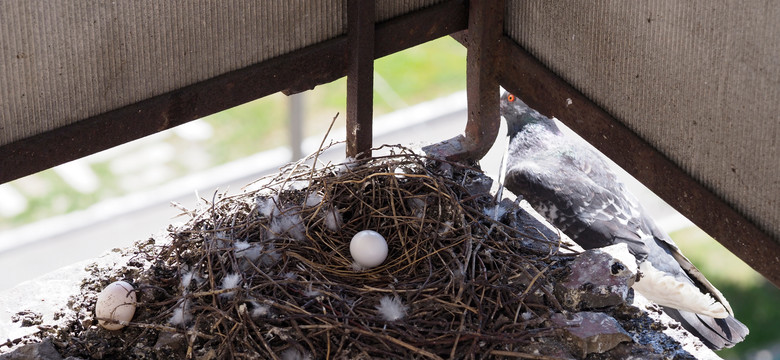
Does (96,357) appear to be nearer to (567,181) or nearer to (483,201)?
(483,201)

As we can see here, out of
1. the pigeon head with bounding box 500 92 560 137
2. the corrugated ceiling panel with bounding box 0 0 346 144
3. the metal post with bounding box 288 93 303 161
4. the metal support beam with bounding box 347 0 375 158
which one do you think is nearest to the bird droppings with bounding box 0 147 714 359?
the metal support beam with bounding box 347 0 375 158

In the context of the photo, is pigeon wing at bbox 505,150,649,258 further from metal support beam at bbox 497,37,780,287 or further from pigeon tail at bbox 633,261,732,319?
metal support beam at bbox 497,37,780,287

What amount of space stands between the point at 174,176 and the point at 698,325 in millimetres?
7240

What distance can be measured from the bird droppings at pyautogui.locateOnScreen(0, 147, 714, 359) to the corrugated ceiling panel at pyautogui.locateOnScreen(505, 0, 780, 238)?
0.53 metres

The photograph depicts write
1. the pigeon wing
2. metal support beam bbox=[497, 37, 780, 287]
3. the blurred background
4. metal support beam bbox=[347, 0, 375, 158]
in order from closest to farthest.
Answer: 1. metal support beam bbox=[497, 37, 780, 287]
2. metal support beam bbox=[347, 0, 375, 158]
3. the pigeon wing
4. the blurred background

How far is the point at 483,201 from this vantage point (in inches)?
153

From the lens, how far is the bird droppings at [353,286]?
3.16 m

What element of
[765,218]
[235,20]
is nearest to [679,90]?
[765,218]

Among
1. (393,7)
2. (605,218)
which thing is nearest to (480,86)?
(393,7)

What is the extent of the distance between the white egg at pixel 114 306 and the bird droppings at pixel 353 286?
5 cm

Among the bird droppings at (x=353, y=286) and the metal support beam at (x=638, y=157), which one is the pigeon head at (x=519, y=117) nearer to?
the metal support beam at (x=638, y=157)

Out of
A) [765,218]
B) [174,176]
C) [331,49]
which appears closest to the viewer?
[765,218]

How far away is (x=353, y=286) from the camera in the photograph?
132 inches

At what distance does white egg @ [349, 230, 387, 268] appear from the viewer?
3381 millimetres
